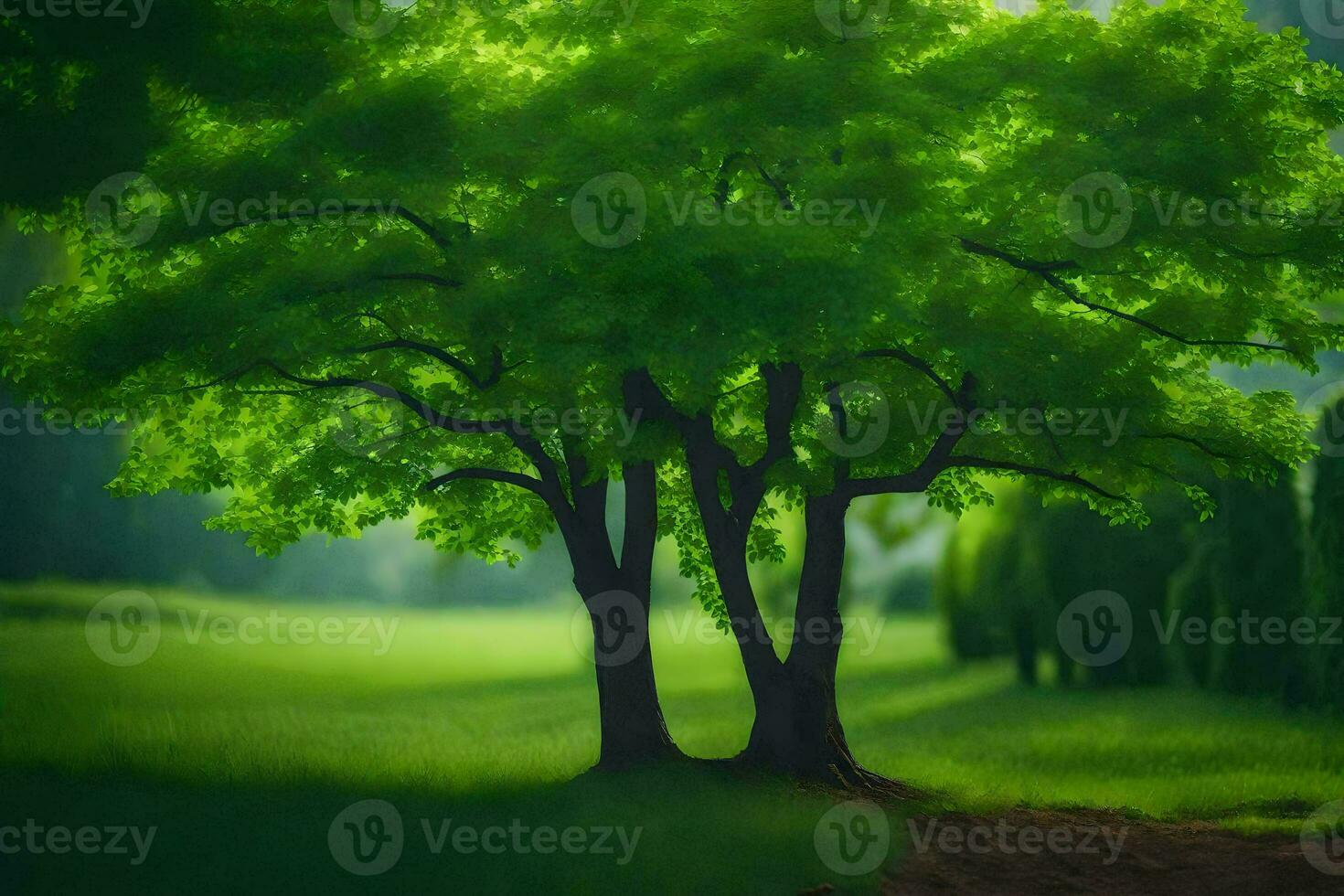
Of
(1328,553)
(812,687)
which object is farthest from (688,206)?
(1328,553)

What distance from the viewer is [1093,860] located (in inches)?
556

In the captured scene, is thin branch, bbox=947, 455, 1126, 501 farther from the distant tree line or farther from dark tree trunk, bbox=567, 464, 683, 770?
the distant tree line

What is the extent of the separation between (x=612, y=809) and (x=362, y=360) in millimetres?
6467

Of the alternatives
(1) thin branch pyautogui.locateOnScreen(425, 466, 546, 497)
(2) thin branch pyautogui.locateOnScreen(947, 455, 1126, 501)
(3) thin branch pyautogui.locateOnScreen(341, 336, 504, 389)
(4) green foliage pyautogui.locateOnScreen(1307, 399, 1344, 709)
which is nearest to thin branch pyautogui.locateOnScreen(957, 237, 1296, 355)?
(2) thin branch pyautogui.locateOnScreen(947, 455, 1126, 501)

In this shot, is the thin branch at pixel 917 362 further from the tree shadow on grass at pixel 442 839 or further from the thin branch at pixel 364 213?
the thin branch at pixel 364 213

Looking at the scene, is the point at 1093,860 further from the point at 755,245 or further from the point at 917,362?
the point at 755,245

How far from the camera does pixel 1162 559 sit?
1124 inches

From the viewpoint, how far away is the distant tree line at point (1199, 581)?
80.2 ft

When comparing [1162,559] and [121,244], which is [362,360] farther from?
[1162,559]

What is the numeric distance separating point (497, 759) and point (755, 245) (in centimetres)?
1001

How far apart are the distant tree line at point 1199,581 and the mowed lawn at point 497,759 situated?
0.83 m

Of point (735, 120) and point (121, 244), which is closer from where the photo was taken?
point (735, 120)

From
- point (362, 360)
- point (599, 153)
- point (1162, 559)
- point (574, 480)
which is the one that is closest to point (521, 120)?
point (599, 153)

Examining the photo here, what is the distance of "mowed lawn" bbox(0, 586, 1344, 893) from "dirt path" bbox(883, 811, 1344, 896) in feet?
2.40
